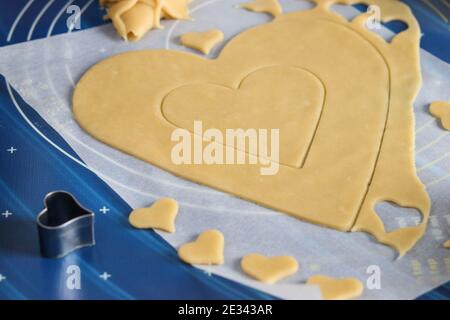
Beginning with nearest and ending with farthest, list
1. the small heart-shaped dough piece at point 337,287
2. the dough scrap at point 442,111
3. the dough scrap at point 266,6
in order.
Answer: the small heart-shaped dough piece at point 337,287, the dough scrap at point 442,111, the dough scrap at point 266,6

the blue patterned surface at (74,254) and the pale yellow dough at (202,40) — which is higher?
the pale yellow dough at (202,40)

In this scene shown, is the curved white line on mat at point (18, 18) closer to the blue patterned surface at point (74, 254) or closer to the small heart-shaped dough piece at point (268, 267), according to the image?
the blue patterned surface at point (74, 254)

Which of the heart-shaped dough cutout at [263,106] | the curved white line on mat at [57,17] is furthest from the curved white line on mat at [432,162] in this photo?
the curved white line on mat at [57,17]

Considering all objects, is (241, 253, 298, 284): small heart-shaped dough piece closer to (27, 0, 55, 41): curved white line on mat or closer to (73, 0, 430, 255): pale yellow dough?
(73, 0, 430, 255): pale yellow dough

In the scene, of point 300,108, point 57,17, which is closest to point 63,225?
point 300,108

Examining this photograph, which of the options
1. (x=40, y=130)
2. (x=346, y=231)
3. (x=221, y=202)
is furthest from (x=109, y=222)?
(x=346, y=231)

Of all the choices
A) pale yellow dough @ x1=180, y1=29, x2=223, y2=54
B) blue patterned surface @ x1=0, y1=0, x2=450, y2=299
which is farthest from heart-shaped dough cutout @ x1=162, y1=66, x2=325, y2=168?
blue patterned surface @ x1=0, y1=0, x2=450, y2=299

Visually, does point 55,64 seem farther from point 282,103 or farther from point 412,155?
point 412,155

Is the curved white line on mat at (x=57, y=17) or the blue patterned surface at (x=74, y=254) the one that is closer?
the blue patterned surface at (x=74, y=254)

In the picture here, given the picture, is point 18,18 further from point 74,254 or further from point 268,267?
point 268,267
